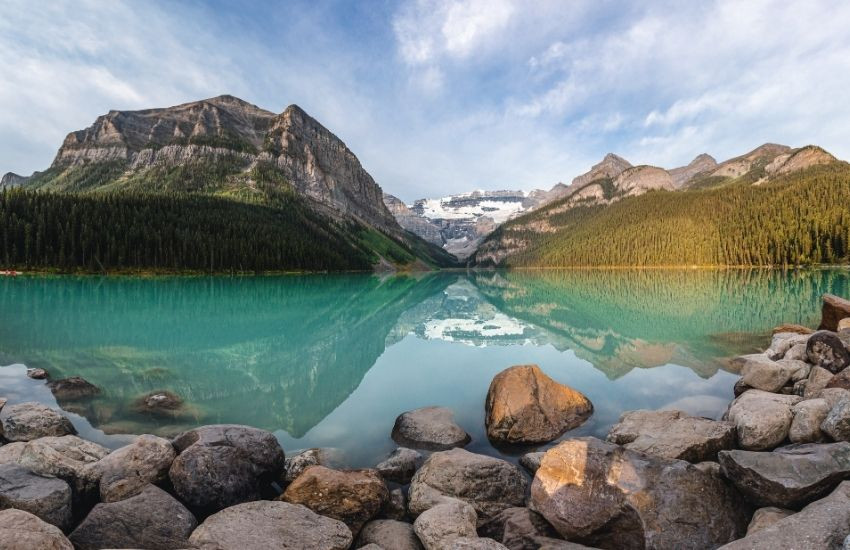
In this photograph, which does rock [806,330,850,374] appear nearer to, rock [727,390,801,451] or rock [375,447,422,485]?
rock [727,390,801,451]

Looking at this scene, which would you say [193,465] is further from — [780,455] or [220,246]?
[220,246]

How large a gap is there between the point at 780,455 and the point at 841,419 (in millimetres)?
2518

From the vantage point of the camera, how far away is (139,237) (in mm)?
103062

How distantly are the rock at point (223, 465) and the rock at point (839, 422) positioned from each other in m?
12.9

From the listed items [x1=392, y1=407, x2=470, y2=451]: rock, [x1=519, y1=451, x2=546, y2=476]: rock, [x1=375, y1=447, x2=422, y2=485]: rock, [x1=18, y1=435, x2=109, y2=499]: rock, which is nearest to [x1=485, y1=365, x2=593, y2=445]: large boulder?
[x1=392, y1=407, x2=470, y2=451]: rock

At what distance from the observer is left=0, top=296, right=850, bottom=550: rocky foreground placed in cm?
740

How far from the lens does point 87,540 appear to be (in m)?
7.32

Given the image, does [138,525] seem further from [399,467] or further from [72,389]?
[72,389]

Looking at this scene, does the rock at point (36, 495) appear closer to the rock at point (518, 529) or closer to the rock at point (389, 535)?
the rock at point (389, 535)

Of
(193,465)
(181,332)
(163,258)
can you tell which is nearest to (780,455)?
(193,465)

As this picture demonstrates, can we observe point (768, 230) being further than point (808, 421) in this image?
Yes

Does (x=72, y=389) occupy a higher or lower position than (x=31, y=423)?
lower

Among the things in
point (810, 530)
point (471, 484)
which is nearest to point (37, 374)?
point (471, 484)

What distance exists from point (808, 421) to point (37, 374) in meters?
28.2
